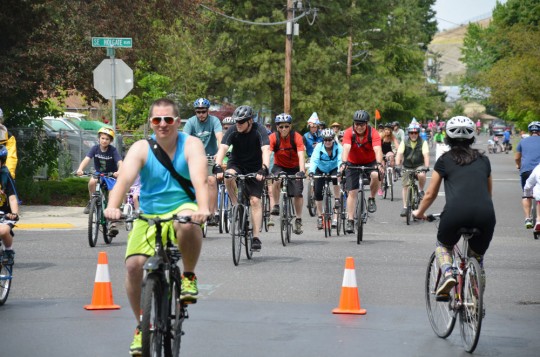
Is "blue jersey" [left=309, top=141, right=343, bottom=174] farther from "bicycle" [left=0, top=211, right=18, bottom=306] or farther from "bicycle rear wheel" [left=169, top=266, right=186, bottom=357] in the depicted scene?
"bicycle rear wheel" [left=169, top=266, right=186, bottom=357]

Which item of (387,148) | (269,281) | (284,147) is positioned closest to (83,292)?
(269,281)

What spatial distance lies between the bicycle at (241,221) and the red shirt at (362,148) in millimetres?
3405

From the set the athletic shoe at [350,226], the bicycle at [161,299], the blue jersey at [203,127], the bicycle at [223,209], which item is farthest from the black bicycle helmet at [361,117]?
the bicycle at [161,299]

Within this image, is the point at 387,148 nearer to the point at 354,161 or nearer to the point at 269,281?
the point at 354,161

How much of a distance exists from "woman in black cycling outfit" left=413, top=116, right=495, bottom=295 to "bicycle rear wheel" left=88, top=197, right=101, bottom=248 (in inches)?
320

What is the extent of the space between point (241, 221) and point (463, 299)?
5947mm

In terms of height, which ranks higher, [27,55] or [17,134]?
[27,55]

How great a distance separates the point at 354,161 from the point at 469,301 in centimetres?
945

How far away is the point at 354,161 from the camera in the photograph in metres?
17.9

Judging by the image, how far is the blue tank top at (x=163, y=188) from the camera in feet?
25.5

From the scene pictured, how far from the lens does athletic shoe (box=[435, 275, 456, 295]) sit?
28.1 feet

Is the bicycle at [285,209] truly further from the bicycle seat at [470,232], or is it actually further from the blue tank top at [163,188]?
the blue tank top at [163,188]

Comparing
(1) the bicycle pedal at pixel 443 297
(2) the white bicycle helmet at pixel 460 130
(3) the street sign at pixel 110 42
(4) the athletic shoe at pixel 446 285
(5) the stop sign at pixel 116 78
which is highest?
(3) the street sign at pixel 110 42

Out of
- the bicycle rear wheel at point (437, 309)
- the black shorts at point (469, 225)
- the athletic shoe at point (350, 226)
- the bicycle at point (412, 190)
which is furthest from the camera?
the bicycle at point (412, 190)
